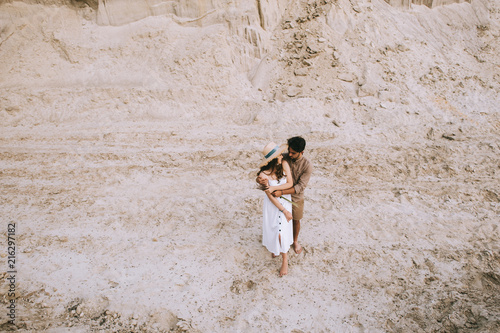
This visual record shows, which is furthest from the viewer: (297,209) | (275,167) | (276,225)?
(297,209)

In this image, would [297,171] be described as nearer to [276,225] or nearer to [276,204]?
[276,204]

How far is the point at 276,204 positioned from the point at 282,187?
208mm

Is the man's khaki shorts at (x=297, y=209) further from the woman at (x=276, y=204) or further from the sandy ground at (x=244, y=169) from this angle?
the sandy ground at (x=244, y=169)

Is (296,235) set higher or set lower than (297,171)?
lower

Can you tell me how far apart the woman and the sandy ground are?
1.76 ft

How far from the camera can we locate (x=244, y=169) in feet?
21.8

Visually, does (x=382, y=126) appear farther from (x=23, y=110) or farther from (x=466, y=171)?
(x=23, y=110)

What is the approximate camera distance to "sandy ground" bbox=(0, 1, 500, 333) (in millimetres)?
3432

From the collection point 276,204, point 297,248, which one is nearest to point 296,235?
point 297,248

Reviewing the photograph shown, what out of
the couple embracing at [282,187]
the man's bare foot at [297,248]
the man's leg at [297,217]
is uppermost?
the couple embracing at [282,187]

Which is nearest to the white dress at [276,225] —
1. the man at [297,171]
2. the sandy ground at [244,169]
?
the man at [297,171]

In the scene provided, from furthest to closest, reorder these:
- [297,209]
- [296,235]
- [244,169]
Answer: [244,169], [296,235], [297,209]

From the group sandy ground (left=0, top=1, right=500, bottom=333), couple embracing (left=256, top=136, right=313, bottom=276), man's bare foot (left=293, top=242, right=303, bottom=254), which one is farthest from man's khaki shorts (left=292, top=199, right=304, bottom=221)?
sandy ground (left=0, top=1, right=500, bottom=333)

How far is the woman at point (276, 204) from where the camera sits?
10.5 feet
